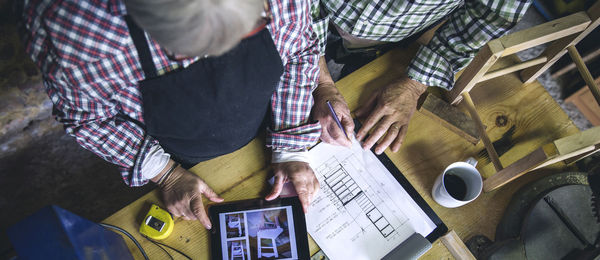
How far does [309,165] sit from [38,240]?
1.98ft

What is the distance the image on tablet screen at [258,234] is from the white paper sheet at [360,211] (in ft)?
0.22

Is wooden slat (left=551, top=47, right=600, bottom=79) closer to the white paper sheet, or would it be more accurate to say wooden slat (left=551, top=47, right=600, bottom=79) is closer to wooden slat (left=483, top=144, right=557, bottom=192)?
wooden slat (left=483, top=144, right=557, bottom=192)

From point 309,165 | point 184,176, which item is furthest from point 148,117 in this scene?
point 309,165

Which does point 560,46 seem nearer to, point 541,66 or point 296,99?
point 541,66

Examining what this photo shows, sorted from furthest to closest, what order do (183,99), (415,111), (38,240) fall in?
(415,111) → (183,99) → (38,240)

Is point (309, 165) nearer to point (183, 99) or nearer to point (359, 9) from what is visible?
point (183, 99)

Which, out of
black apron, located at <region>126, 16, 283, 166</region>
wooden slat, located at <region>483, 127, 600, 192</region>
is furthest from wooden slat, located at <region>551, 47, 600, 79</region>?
black apron, located at <region>126, 16, 283, 166</region>

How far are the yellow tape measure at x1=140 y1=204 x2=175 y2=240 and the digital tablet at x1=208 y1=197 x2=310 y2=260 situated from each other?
11 cm

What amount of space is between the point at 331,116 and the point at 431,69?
33 cm

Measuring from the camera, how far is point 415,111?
0.98 metres

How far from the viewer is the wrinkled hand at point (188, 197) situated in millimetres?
821

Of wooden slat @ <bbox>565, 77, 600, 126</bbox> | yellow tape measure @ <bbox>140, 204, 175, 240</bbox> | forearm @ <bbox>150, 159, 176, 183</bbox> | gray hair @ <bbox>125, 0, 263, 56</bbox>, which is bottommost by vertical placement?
wooden slat @ <bbox>565, 77, 600, 126</bbox>

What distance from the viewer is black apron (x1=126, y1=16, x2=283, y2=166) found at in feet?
2.29

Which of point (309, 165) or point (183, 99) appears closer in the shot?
point (183, 99)
